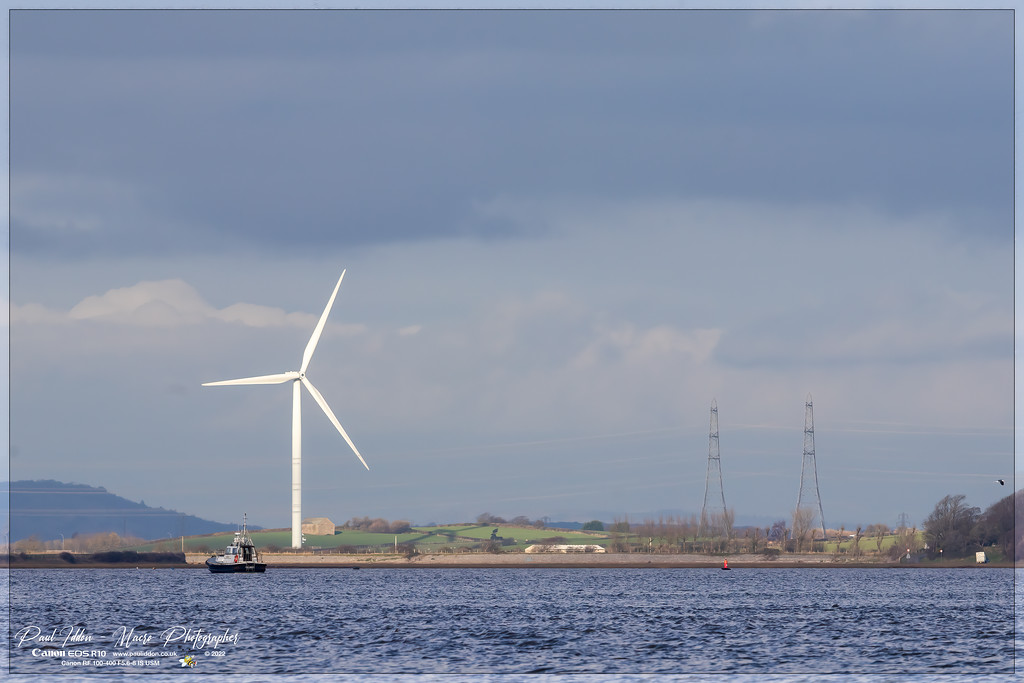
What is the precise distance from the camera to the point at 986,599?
542 ft

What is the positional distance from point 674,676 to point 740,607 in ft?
244

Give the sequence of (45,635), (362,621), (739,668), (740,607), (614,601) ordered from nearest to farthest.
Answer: (739,668) → (45,635) → (362,621) → (740,607) → (614,601)

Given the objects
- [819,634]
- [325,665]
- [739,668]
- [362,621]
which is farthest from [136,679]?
[819,634]

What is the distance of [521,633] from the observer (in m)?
99.9

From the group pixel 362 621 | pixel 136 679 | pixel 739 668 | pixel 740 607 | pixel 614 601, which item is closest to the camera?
pixel 136 679

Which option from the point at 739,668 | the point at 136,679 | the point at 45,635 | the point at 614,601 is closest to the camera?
the point at 136,679

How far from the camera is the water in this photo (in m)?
75.4

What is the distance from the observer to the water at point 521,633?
75.4 meters

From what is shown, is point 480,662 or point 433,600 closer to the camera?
point 480,662

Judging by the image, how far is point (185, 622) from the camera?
4508 inches

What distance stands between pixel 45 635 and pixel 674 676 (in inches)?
2203

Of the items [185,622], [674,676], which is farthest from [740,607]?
[674,676]

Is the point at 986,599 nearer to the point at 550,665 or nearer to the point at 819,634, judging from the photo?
the point at 819,634

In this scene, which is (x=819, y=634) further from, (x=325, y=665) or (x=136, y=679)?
(x=136, y=679)
